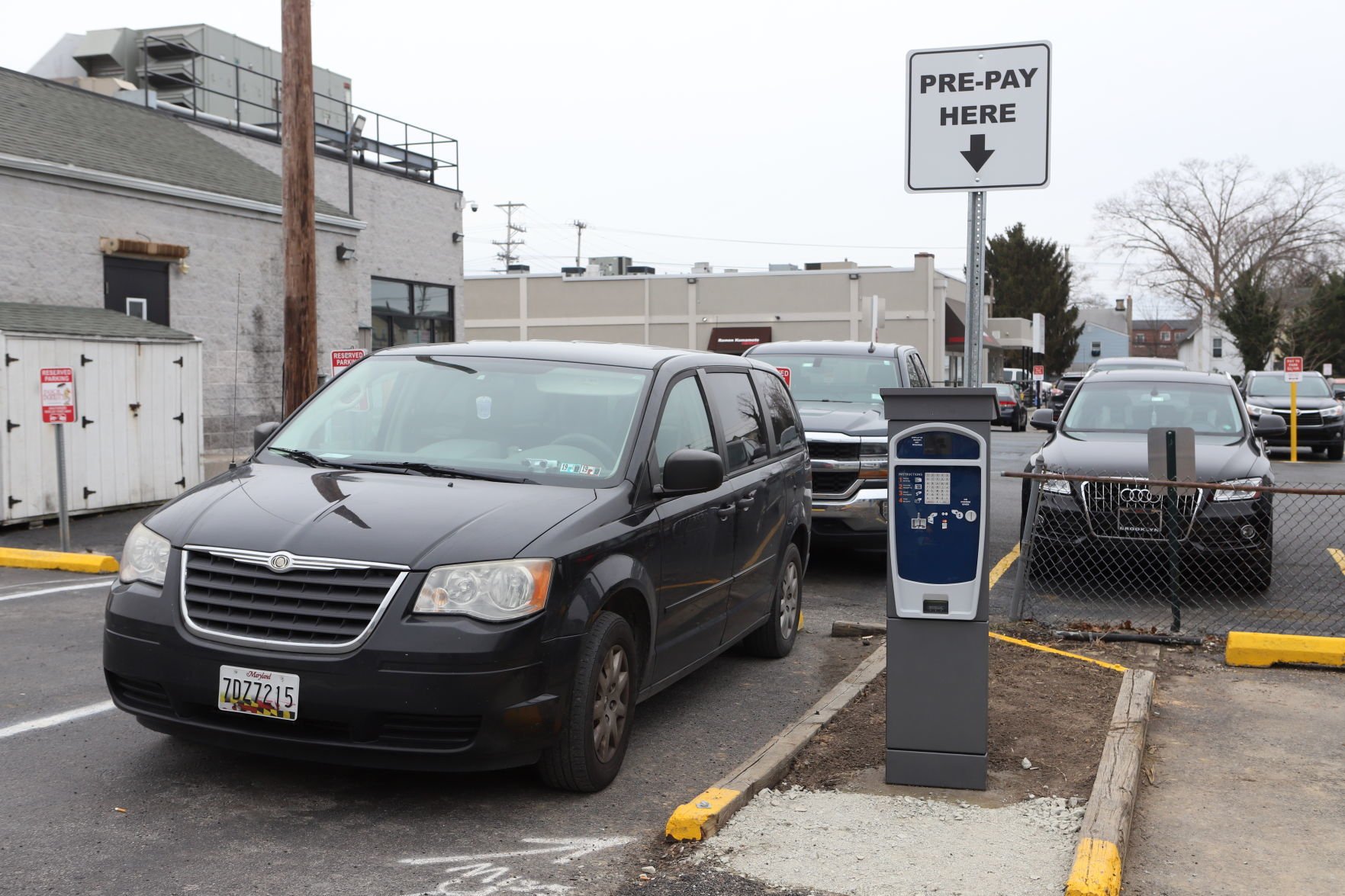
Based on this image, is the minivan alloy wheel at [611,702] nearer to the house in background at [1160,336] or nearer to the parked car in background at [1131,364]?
the parked car in background at [1131,364]

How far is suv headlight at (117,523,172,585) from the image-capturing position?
16.0 feet

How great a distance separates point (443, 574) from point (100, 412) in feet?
33.5

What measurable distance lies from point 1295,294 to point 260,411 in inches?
2889

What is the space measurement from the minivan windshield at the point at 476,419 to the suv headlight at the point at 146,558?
863mm

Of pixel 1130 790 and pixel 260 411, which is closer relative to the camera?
pixel 1130 790

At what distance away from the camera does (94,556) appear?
10320 millimetres

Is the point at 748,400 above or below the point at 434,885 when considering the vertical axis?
Result: above

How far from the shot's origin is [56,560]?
10.4 meters

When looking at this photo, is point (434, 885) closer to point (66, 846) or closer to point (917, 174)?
point (66, 846)

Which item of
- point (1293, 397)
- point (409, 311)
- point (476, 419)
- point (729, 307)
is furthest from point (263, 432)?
point (729, 307)

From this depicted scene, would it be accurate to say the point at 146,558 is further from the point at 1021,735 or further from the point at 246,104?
the point at 246,104

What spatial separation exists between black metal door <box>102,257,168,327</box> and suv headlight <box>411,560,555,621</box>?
1455 cm

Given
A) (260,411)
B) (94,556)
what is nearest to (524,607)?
(94,556)

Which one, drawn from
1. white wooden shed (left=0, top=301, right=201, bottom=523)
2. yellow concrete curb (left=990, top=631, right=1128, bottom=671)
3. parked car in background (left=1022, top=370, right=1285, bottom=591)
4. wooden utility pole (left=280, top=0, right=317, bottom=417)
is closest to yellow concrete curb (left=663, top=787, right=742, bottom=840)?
yellow concrete curb (left=990, top=631, right=1128, bottom=671)
